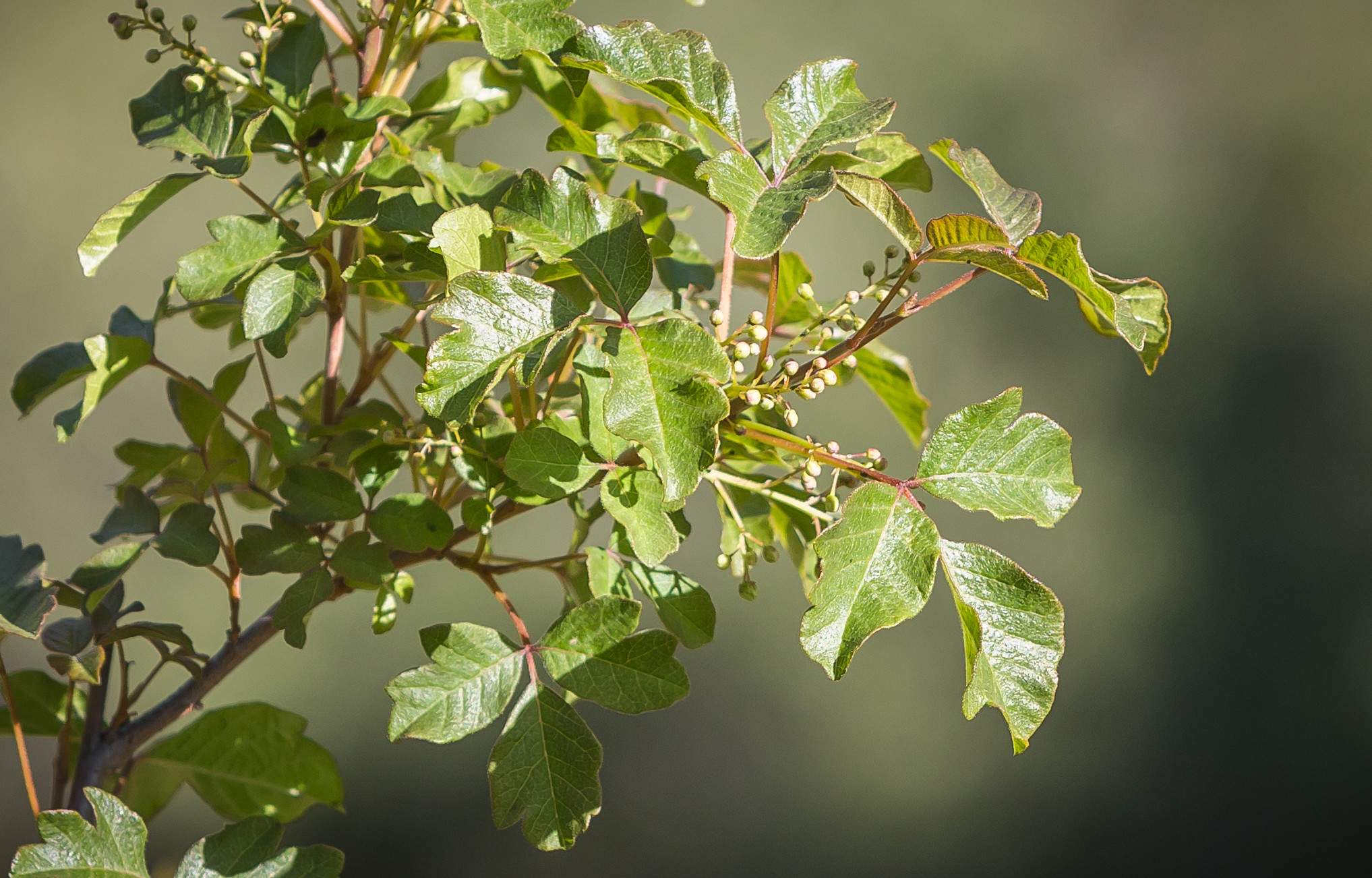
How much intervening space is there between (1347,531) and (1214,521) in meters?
0.24

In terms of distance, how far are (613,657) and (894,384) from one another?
0.65ft

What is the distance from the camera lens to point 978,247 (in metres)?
0.29

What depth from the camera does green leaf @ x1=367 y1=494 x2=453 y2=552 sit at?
1.24 ft

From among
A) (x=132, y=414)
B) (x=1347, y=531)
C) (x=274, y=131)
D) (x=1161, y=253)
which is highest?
(x=274, y=131)

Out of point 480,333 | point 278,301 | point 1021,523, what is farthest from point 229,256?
point 1021,523

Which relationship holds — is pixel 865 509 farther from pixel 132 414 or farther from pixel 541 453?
pixel 132 414

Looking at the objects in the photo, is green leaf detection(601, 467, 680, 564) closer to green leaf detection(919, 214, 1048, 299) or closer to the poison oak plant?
the poison oak plant

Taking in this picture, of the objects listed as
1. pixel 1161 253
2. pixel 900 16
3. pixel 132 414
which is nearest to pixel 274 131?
pixel 132 414

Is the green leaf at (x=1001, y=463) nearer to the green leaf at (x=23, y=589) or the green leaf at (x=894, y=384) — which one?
the green leaf at (x=894, y=384)

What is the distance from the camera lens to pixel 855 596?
0.92ft

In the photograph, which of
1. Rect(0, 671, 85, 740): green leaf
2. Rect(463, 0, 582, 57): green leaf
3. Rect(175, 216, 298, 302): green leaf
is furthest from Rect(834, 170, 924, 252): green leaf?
Rect(0, 671, 85, 740): green leaf

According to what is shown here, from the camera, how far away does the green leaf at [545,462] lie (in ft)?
1.06

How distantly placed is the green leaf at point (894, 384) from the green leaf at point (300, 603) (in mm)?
253

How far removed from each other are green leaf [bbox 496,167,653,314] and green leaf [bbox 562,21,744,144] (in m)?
0.04
